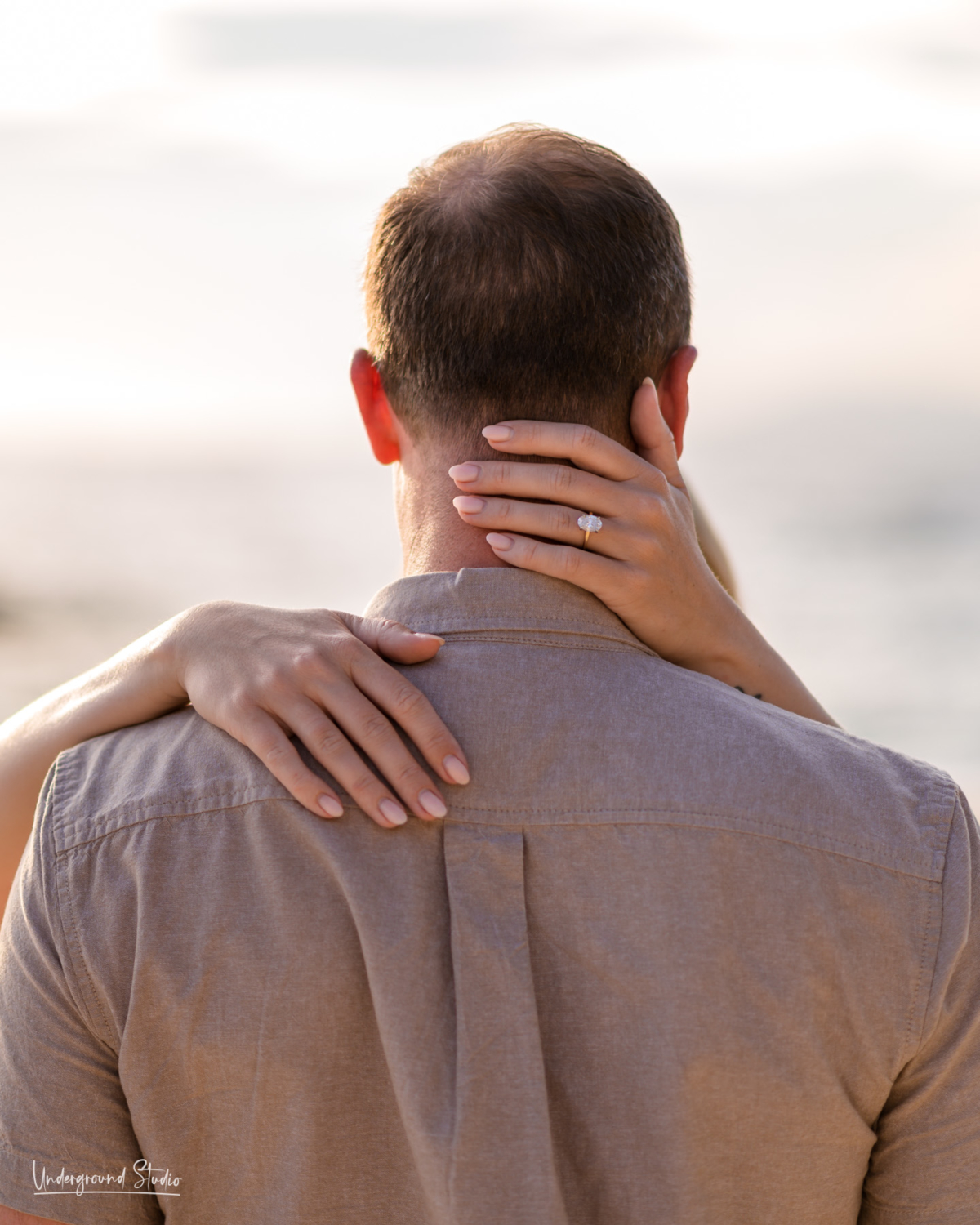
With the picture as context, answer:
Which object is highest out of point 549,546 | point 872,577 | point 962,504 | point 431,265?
point 962,504

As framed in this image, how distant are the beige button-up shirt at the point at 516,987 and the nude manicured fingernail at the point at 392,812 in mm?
38

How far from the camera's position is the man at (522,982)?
1.29 metres

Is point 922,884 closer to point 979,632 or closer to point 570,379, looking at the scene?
point 570,379

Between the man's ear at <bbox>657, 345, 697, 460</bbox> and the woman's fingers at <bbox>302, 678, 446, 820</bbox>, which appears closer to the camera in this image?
the woman's fingers at <bbox>302, 678, 446, 820</bbox>

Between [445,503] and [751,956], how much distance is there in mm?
636

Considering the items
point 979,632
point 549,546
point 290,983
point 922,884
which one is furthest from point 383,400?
point 979,632

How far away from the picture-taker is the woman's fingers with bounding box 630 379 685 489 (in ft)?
4.95

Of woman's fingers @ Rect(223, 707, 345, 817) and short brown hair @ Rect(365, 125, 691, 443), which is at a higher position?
short brown hair @ Rect(365, 125, 691, 443)

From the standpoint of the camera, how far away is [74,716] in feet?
5.18

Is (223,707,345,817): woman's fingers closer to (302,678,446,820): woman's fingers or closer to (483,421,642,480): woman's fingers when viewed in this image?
(302,678,446,820): woman's fingers

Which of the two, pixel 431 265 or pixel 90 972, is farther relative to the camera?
pixel 431 265

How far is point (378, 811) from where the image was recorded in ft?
4.28

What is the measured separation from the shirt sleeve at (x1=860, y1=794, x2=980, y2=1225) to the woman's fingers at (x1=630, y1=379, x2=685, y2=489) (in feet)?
1.85

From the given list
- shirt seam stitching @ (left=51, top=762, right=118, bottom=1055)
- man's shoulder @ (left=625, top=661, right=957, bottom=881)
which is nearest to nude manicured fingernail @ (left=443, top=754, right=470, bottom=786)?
man's shoulder @ (left=625, top=661, right=957, bottom=881)
